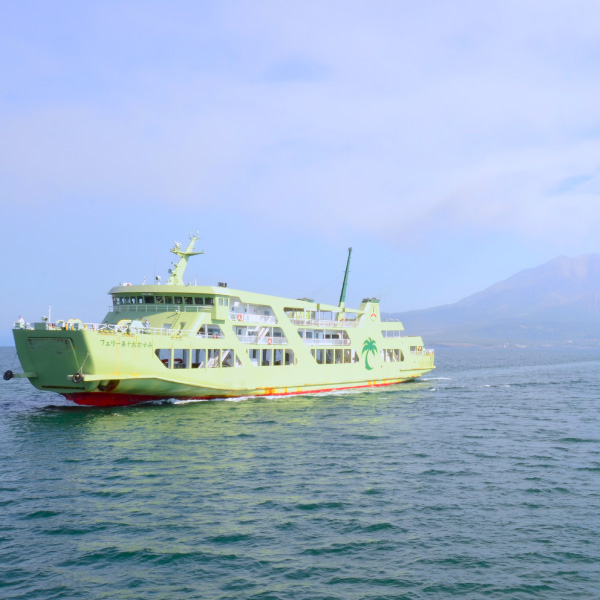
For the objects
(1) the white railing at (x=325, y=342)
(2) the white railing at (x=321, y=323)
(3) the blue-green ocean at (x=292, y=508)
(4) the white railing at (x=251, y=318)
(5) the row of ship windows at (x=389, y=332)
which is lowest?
(3) the blue-green ocean at (x=292, y=508)

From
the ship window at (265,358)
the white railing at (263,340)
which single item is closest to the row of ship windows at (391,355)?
the ship window at (265,358)

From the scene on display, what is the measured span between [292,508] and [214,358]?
729 inches

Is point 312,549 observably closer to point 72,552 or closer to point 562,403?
point 72,552

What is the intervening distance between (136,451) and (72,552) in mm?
8491

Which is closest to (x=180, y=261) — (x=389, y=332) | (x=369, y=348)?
(x=369, y=348)

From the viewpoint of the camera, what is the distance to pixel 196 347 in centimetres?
3195

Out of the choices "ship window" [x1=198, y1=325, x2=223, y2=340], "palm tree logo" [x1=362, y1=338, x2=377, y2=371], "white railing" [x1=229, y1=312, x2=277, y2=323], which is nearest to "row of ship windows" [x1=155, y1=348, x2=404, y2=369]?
"ship window" [x1=198, y1=325, x2=223, y2=340]

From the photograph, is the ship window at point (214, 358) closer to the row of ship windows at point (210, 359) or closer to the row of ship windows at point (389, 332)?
the row of ship windows at point (210, 359)

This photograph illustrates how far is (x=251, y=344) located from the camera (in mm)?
35250

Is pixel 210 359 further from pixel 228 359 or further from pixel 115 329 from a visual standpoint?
pixel 115 329

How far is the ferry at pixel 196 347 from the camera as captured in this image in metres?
28.2

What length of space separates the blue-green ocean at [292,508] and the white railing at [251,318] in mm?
7744

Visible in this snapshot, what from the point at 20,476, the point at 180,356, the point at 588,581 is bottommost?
the point at 588,581

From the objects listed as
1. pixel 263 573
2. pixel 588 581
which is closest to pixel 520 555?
pixel 588 581
